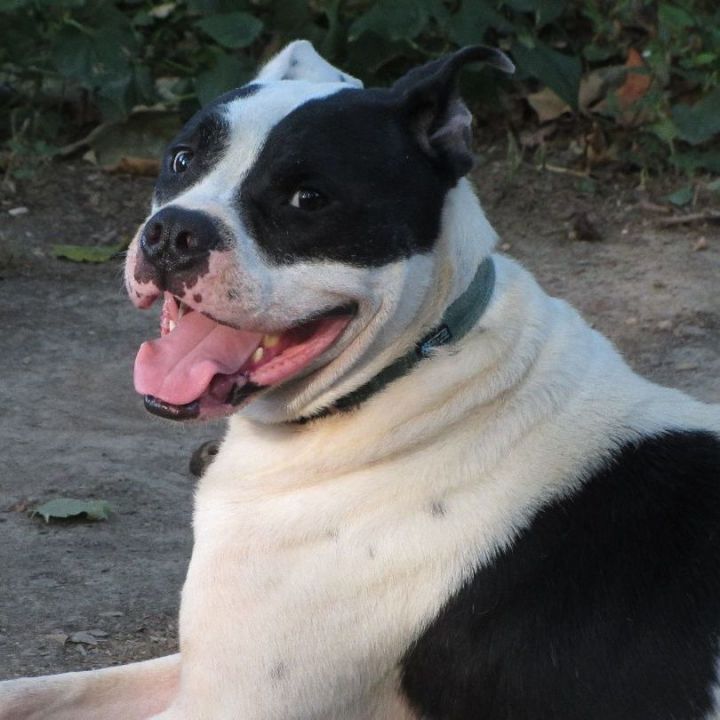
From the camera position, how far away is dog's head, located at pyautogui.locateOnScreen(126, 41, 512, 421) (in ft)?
10.2

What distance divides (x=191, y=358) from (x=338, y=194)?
44 cm

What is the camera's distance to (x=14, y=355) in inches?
237

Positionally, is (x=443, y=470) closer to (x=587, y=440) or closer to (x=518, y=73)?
(x=587, y=440)

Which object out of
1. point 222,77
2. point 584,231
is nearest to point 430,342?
point 584,231

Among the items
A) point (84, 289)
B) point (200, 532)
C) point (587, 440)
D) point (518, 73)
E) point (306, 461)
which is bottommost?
point (84, 289)

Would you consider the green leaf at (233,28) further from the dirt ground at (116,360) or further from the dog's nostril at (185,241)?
the dog's nostril at (185,241)

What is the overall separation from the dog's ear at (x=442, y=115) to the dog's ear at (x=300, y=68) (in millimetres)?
480

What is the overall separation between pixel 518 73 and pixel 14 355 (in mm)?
2716

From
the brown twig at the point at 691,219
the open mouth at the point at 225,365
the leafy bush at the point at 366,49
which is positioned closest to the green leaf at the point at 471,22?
the leafy bush at the point at 366,49

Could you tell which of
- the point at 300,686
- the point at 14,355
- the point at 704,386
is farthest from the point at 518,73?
the point at 300,686

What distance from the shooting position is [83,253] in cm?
691

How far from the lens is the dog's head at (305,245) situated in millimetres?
3113

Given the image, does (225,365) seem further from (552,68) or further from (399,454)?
(552,68)

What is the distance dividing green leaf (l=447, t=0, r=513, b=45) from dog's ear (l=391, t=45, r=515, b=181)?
3.70m
